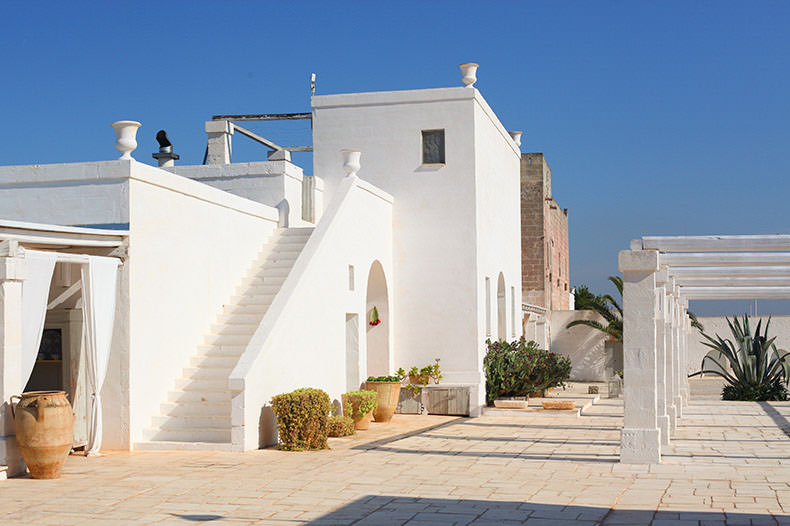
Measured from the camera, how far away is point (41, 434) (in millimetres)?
8688

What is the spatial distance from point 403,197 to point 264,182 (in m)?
2.76

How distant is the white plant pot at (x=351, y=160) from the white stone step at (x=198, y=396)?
18.8 ft

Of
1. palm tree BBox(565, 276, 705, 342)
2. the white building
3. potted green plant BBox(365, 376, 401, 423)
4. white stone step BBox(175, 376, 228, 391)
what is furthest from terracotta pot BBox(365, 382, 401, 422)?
palm tree BBox(565, 276, 705, 342)

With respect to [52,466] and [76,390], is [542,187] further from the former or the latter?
[52,466]

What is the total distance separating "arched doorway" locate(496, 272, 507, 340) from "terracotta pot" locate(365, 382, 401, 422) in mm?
5578

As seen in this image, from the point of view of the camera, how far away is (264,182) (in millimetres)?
16281

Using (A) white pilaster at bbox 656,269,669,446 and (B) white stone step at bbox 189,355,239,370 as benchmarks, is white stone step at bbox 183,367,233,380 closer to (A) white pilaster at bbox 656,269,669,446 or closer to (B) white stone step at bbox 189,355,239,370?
(B) white stone step at bbox 189,355,239,370

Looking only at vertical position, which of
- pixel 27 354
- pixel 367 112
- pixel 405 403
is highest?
pixel 367 112

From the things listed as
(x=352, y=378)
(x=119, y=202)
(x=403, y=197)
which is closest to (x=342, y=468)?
(x=119, y=202)

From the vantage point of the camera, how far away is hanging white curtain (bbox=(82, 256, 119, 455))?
1024cm

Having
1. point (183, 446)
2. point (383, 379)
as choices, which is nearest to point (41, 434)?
point (183, 446)

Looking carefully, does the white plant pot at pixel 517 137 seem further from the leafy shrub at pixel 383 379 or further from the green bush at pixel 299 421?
the green bush at pixel 299 421

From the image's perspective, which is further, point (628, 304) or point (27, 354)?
point (628, 304)

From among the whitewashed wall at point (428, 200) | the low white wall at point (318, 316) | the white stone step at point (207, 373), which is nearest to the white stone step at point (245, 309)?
the low white wall at point (318, 316)
